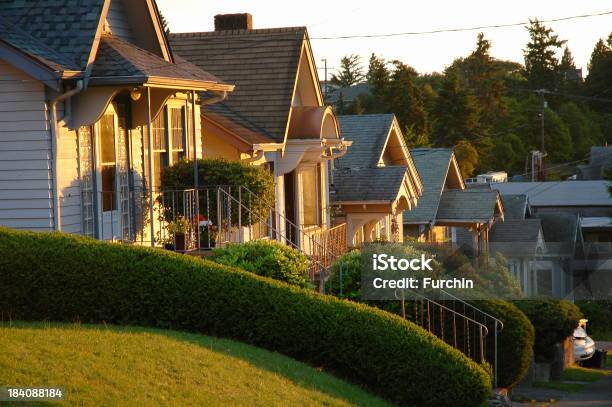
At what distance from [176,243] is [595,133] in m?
82.4

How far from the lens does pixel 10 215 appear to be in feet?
52.4

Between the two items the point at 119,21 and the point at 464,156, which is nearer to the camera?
the point at 119,21

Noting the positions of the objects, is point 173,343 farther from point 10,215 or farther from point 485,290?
point 485,290

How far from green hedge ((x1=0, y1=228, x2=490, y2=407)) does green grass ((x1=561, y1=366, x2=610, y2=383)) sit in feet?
55.0

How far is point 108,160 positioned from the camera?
17688mm

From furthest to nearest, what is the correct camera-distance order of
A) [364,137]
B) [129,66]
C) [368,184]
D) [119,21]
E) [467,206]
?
[467,206], [364,137], [368,184], [119,21], [129,66]

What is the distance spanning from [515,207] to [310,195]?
2443cm

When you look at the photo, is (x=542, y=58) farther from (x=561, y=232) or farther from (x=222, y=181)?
(x=222, y=181)

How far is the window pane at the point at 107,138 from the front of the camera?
17.5 metres

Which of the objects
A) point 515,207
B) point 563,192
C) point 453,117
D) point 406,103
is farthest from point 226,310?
point 453,117

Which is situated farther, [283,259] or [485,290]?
[485,290]

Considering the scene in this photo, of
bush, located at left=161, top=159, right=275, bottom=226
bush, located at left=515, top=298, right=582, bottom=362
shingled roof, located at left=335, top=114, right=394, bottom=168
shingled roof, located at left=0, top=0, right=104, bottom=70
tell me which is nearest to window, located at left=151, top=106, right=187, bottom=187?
bush, located at left=161, top=159, right=275, bottom=226

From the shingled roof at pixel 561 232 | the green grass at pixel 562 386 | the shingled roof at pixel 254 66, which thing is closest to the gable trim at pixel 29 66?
the shingled roof at pixel 254 66

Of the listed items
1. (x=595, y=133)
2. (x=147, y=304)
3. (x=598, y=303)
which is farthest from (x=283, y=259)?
(x=595, y=133)
